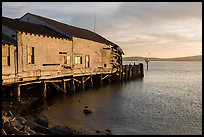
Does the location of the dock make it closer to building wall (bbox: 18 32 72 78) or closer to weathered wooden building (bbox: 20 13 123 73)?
building wall (bbox: 18 32 72 78)

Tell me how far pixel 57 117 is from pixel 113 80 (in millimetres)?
27147

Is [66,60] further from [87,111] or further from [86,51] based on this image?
[87,111]

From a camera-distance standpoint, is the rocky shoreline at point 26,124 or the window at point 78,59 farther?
the window at point 78,59

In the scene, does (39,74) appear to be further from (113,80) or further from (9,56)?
(113,80)

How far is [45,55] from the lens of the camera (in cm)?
2362

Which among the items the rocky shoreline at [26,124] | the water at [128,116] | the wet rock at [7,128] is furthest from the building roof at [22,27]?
the wet rock at [7,128]

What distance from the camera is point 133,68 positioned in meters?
53.7

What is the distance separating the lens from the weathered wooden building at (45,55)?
19.8 metres

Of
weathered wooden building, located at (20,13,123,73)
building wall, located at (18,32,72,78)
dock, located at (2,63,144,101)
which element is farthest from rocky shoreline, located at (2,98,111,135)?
weathered wooden building, located at (20,13,123,73)

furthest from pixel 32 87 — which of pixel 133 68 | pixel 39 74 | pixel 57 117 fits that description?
pixel 133 68

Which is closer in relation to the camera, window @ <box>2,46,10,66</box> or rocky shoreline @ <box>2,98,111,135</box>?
rocky shoreline @ <box>2,98,111,135</box>

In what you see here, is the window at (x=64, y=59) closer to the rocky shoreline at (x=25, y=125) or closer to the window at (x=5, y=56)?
the window at (x=5, y=56)

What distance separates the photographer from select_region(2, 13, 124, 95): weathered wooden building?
1975cm

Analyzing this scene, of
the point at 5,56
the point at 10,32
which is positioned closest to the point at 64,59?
the point at 10,32
